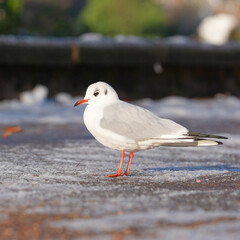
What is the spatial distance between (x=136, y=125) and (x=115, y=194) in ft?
2.85

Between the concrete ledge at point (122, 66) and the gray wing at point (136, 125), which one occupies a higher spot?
the gray wing at point (136, 125)

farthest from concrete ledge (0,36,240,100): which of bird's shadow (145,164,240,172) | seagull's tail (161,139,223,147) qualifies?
seagull's tail (161,139,223,147)

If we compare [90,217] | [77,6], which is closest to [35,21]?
[90,217]

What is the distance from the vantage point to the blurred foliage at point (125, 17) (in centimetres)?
3241

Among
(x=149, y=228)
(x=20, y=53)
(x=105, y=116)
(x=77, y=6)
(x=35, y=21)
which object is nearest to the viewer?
(x=149, y=228)

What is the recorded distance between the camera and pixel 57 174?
221 inches

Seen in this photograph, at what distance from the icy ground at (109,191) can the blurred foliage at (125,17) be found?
23.6 metres

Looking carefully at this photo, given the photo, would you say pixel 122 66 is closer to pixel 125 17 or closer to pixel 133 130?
pixel 133 130

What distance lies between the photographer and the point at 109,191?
4934 mm

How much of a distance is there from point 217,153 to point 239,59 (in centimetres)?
741

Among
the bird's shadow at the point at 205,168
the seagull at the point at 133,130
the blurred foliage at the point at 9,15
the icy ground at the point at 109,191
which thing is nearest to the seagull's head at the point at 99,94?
the seagull at the point at 133,130

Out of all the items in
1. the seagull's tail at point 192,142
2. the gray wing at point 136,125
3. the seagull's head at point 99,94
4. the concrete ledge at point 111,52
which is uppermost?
the seagull's head at point 99,94

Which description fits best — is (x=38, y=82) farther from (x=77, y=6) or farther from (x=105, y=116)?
(x=77, y=6)

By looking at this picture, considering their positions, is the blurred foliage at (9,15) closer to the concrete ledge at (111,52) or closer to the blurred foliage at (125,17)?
the concrete ledge at (111,52)
